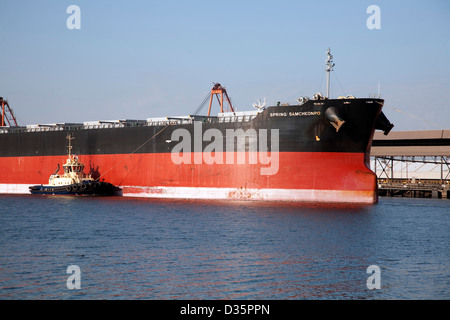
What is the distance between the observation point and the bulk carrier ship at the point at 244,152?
105ft

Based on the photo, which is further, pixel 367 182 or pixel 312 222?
pixel 367 182

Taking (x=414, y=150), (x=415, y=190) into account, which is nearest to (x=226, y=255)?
(x=415, y=190)

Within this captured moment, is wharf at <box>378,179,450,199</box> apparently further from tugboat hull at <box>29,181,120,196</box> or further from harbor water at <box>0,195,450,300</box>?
tugboat hull at <box>29,181,120,196</box>

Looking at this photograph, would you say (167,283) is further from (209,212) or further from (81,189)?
(81,189)

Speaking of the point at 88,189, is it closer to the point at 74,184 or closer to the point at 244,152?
the point at 74,184

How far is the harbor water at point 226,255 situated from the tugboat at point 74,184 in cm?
1216

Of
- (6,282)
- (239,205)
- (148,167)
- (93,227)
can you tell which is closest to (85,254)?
(6,282)

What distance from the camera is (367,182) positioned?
1264 inches

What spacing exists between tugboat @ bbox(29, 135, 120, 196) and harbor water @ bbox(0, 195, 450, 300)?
12163 millimetres

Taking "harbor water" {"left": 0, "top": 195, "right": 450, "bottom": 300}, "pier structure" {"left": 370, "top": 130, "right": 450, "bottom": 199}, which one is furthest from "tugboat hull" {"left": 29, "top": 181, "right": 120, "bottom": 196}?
"pier structure" {"left": 370, "top": 130, "right": 450, "bottom": 199}

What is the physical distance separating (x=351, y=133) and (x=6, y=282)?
74.1ft

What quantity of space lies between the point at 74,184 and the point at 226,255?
2775 cm
